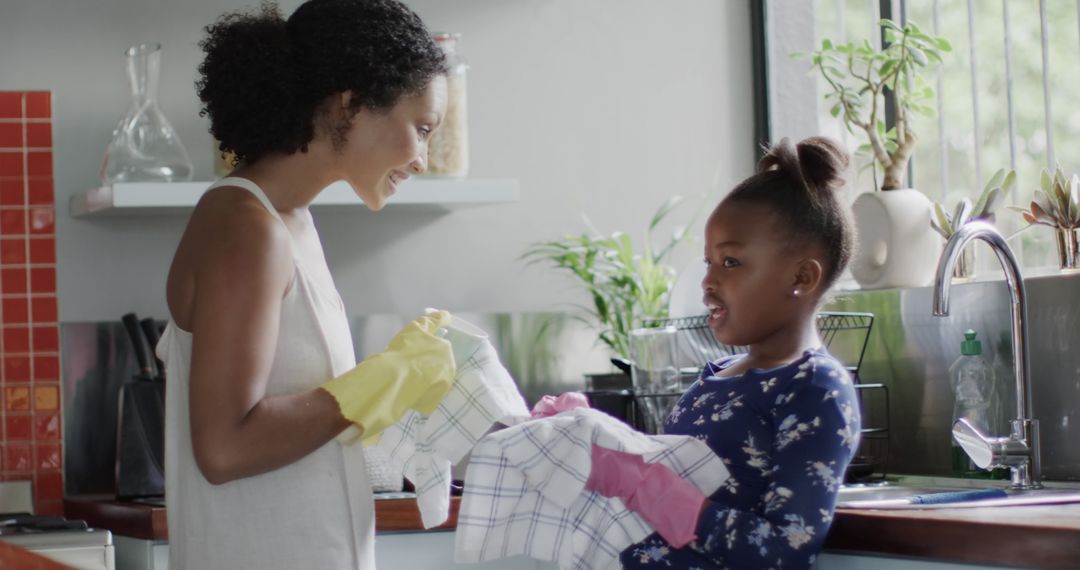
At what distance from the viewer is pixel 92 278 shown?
2531 millimetres

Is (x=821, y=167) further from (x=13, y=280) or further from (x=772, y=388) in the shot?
(x=13, y=280)

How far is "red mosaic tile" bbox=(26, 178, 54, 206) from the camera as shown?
99.0 inches

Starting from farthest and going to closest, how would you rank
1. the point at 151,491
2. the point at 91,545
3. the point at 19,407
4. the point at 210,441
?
the point at 19,407, the point at 151,491, the point at 91,545, the point at 210,441

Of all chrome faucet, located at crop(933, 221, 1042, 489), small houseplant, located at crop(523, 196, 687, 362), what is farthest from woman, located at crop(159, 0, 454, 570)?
small houseplant, located at crop(523, 196, 687, 362)

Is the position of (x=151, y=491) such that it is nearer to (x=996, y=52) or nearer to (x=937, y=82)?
(x=937, y=82)

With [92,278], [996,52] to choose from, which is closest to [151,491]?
[92,278]

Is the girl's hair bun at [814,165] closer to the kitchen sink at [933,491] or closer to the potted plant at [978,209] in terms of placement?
the kitchen sink at [933,491]

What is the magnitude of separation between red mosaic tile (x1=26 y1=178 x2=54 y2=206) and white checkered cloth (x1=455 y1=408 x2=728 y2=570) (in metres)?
1.43

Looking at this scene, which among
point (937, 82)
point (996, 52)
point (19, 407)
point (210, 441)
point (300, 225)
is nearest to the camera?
point (210, 441)

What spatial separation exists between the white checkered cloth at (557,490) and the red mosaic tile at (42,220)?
141 centimetres

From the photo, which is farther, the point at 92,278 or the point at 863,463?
the point at 92,278

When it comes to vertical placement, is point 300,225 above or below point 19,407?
above

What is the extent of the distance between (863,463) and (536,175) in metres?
1.09

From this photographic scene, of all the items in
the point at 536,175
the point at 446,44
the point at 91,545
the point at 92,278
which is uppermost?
the point at 446,44
